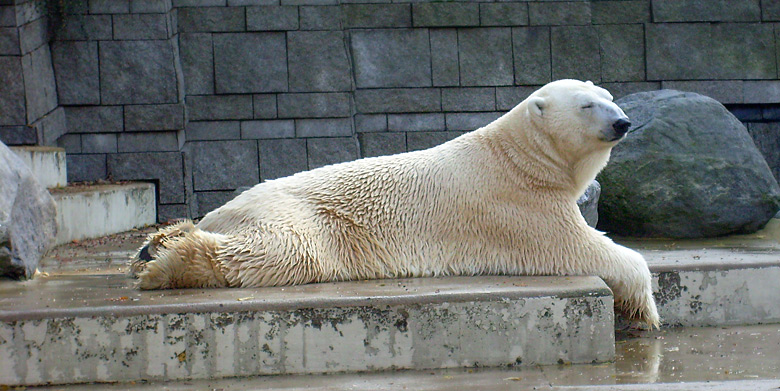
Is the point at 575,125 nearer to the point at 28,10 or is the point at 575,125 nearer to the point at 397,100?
the point at 397,100

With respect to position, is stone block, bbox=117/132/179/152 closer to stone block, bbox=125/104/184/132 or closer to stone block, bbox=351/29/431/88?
stone block, bbox=125/104/184/132

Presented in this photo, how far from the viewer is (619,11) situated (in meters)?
8.34

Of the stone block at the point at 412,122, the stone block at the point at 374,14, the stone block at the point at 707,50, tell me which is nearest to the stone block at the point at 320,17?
the stone block at the point at 374,14

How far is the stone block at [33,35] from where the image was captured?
693 cm

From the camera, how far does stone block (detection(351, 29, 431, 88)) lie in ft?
26.7

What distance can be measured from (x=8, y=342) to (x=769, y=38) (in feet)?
24.8

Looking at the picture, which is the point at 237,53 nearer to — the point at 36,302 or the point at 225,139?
the point at 225,139

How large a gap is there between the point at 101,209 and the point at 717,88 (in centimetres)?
563

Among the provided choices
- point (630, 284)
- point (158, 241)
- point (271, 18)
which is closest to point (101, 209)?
point (271, 18)

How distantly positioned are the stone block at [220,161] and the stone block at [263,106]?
0.26m

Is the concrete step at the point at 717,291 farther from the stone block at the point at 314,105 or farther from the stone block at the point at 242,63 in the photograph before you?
the stone block at the point at 242,63

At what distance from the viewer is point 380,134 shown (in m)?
8.12

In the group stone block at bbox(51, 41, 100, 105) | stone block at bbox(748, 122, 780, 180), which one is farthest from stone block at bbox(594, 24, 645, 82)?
stone block at bbox(51, 41, 100, 105)

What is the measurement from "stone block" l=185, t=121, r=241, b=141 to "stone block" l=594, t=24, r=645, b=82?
11.3 feet
